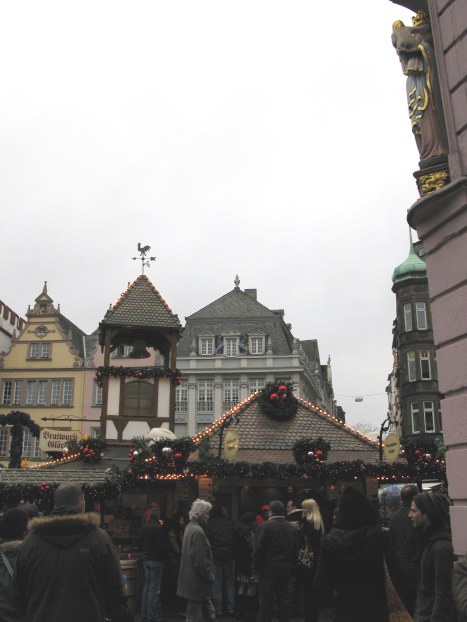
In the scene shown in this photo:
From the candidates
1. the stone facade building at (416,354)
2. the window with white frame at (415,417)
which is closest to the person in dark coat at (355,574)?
the stone facade building at (416,354)

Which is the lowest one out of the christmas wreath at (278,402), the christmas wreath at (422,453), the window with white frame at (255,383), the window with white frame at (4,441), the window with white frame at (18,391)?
the christmas wreath at (422,453)

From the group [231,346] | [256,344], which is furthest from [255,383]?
[231,346]

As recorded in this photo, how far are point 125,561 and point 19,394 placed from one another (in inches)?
1283

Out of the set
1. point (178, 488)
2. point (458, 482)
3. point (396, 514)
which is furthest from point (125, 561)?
point (458, 482)

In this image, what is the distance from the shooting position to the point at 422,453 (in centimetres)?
1467

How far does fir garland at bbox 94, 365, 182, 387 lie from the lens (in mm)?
18891

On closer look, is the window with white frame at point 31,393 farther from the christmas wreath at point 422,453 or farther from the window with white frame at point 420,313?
the christmas wreath at point 422,453

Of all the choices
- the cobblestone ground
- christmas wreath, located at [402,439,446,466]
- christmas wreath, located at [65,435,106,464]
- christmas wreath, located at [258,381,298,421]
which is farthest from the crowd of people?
christmas wreath, located at [65,435,106,464]

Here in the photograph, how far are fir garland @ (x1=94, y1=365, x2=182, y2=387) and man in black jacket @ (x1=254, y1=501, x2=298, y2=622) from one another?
10276 millimetres

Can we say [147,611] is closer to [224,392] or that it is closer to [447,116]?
[447,116]

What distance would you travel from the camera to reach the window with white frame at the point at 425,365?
38.5m

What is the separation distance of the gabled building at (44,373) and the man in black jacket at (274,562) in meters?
34.7

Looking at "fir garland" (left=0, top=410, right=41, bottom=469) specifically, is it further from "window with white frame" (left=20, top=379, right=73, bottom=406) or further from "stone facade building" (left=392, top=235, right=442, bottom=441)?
"stone facade building" (left=392, top=235, right=442, bottom=441)

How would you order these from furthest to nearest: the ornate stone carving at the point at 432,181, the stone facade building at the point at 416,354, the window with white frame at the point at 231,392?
the window with white frame at the point at 231,392 < the stone facade building at the point at 416,354 < the ornate stone carving at the point at 432,181
